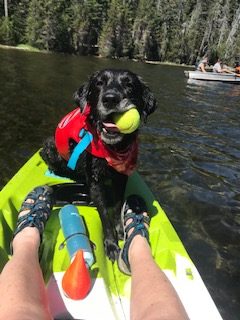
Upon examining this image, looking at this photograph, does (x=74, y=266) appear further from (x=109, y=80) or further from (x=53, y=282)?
(x=109, y=80)

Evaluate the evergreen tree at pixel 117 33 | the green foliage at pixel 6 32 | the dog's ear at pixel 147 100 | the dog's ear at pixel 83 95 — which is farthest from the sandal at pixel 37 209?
the evergreen tree at pixel 117 33

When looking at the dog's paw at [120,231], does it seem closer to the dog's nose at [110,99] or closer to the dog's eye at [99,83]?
the dog's nose at [110,99]

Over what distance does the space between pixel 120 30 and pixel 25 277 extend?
66.0 metres

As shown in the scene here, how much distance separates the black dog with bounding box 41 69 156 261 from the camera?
151 inches

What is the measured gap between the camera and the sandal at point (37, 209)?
3.60 m

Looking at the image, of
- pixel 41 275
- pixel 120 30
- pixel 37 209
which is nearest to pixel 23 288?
pixel 41 275

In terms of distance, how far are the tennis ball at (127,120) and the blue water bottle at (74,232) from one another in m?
1.10

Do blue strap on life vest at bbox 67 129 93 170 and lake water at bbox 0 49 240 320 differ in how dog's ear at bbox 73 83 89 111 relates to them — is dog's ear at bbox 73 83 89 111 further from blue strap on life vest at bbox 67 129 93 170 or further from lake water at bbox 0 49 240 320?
lake water at bbox 0 49 240 320

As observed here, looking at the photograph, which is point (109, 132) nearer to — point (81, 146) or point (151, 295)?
point (81, 146)

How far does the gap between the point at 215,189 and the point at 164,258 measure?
3.36 meters

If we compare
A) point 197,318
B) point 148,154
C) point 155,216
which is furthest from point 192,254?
point 148,154

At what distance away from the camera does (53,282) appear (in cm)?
330

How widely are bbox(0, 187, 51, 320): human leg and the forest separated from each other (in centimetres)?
5072

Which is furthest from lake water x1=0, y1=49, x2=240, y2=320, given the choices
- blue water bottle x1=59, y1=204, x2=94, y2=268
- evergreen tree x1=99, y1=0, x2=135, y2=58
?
evergreen tree x1=99, y1=0, x2=135, y2=58
